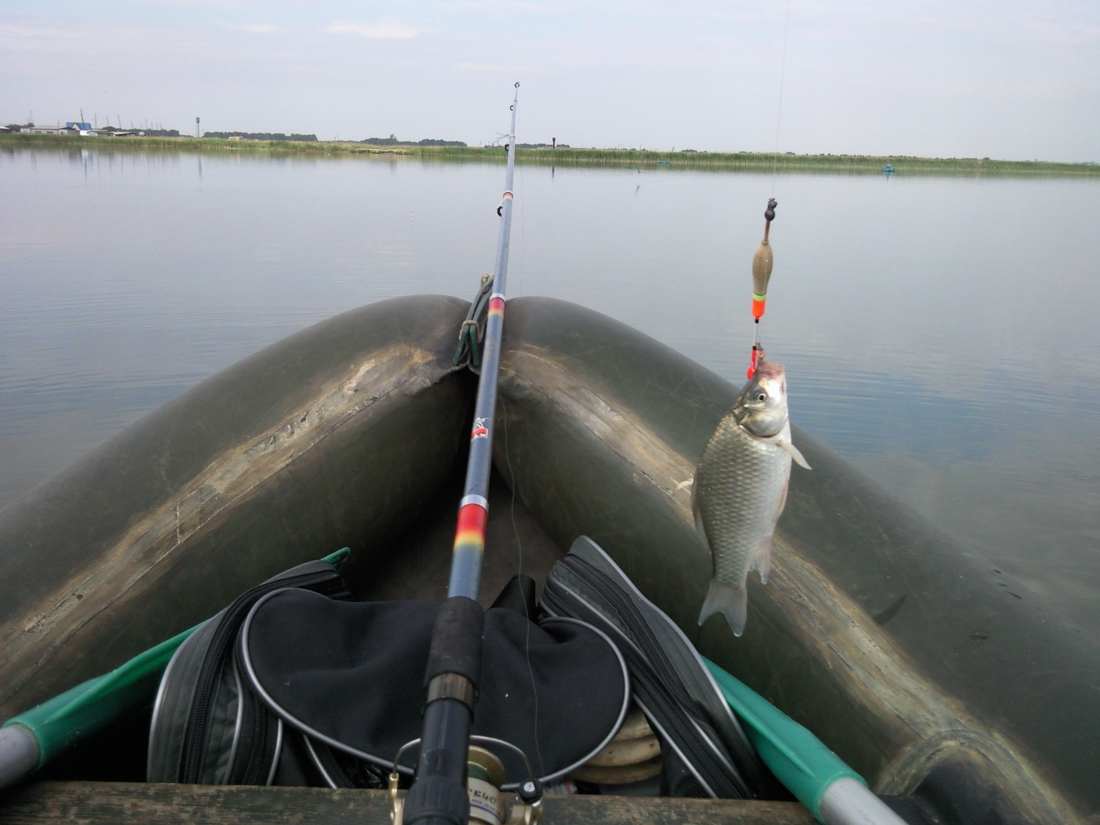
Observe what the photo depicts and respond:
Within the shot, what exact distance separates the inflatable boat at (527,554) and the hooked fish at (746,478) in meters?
0.46

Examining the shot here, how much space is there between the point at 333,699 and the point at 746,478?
904 mm

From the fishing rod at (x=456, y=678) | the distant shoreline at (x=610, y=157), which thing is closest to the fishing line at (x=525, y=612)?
the fishing rod at (x=456, y=678)

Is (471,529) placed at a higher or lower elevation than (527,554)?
higher

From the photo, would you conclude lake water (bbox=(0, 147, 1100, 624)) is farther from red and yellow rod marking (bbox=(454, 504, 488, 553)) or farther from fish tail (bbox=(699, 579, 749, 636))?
red and yellow rod marking (bbox=(454, 504, 488, 553))

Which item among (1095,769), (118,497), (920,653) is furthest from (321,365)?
(1095,769)

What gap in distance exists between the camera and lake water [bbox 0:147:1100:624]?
5352mm

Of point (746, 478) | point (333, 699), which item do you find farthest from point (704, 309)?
point (746, 478)

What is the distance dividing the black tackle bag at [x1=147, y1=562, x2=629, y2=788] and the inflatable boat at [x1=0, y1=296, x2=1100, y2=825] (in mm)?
113

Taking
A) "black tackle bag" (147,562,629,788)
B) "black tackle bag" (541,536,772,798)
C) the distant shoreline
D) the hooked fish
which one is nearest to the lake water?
"black tackle bag" (541,536,772,798)

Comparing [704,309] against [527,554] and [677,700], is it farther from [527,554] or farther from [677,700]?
[677,700]

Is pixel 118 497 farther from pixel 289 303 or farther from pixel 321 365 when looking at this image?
pixel 289 303

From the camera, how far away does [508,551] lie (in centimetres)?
304

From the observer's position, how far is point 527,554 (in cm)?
300

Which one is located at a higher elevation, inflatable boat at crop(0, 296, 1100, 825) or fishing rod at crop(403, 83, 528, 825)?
fishing rod at crop(403, 83, 528, 825)
